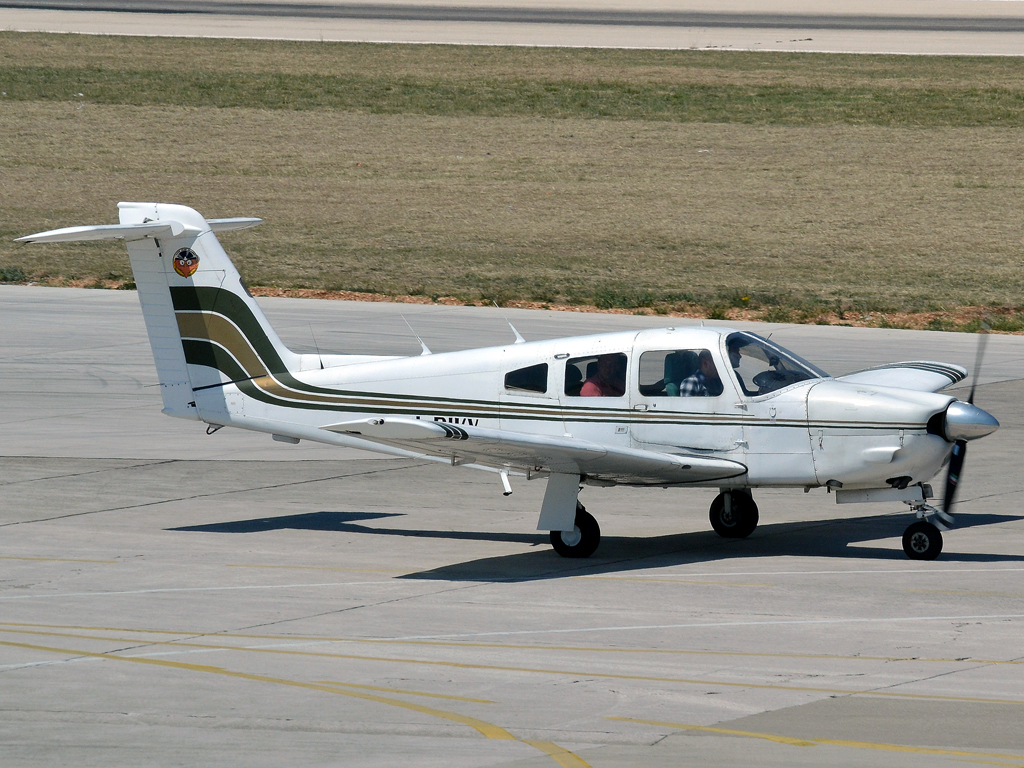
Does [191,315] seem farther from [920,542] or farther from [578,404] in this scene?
[920,542]

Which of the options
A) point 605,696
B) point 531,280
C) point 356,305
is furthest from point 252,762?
point 531,280

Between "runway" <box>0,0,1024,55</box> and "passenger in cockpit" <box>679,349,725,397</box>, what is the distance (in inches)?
1951

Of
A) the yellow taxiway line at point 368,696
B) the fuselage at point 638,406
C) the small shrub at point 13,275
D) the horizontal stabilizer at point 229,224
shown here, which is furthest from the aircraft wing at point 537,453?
the small shrub at point 13,275

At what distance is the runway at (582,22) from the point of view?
62.9 meters

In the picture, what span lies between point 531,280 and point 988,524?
19.5 meters

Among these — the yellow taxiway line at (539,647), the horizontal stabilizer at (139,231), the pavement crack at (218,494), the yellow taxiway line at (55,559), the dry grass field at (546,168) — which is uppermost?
the horizontal stabilizer at (139,231)

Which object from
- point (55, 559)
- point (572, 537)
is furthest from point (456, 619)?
point (55, 559)

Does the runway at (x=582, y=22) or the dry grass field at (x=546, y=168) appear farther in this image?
the runway at (x=582, y=22)

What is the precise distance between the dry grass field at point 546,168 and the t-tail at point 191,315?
1598 cm

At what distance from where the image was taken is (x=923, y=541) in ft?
44.5

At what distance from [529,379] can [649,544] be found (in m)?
1.97

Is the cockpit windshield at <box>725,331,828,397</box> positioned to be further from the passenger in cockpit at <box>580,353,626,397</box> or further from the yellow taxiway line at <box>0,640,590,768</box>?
the yellow taxiway line at <box>0,640,590,768</box>

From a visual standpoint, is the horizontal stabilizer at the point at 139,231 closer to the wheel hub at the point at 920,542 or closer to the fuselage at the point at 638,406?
the fuselage at the point at 638,406

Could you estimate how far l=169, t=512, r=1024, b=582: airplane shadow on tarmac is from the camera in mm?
13680
